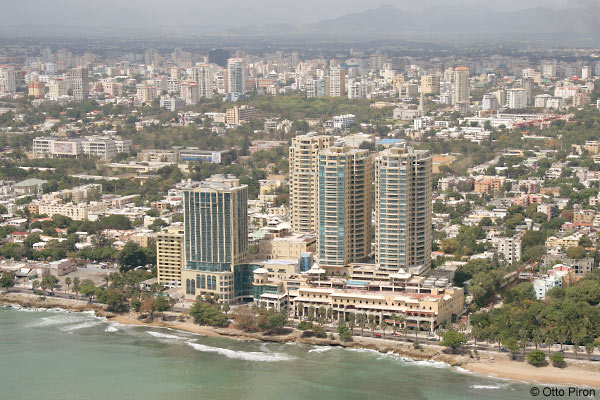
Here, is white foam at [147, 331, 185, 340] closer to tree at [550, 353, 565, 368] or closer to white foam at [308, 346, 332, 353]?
white foam at [308, 346, 332, 353]

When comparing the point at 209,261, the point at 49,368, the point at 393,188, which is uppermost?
the point at 393,188

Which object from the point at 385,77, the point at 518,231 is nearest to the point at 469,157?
the point at 518,231

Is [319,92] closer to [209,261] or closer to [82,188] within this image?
[82,188]

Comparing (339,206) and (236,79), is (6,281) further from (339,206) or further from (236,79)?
(236,79)

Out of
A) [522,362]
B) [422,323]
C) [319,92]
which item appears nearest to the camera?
[522,362]

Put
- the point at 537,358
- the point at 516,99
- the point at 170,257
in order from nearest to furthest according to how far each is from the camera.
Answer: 1. the point at 537,358
2. the point at 170,257
3. the point at 516,99

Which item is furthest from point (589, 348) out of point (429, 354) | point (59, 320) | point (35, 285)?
point (35, 285)

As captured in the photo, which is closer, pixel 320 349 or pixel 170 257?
pixel 320 349
